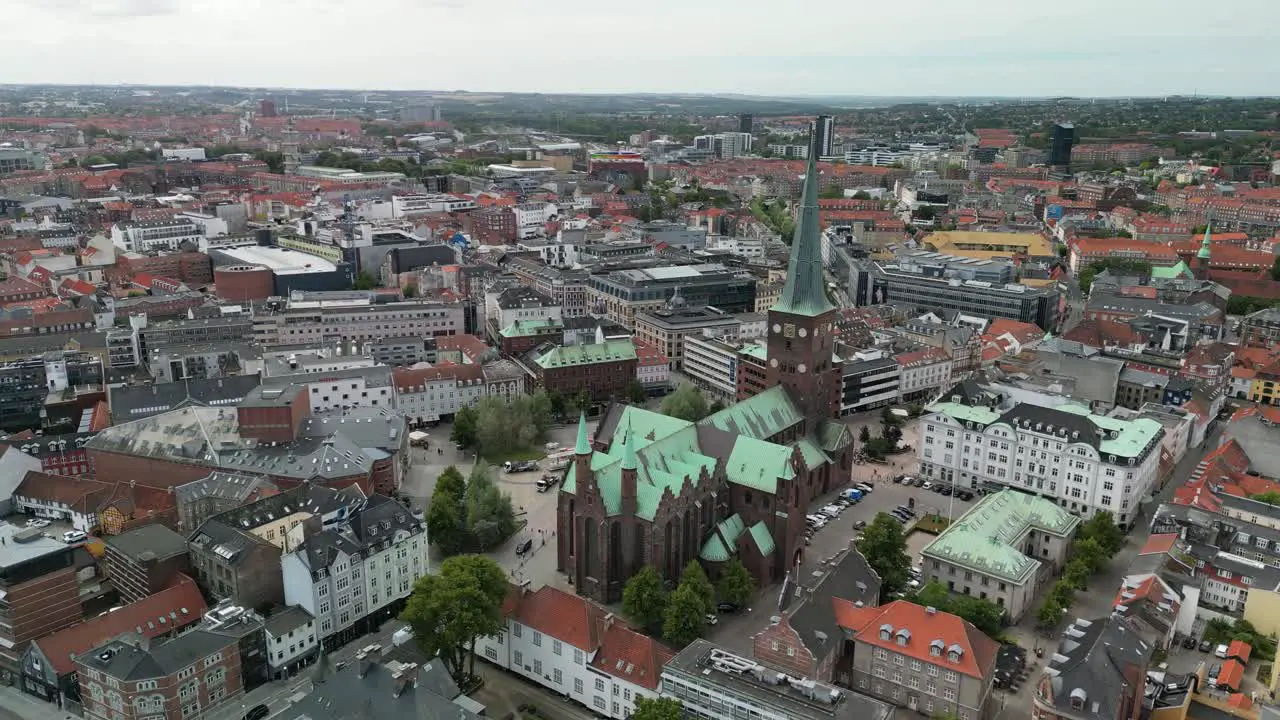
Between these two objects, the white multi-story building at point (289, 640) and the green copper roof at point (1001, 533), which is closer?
→ the white multi-story building at point (289, 640)

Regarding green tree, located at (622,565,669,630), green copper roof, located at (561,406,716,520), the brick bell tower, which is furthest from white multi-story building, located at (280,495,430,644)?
the brick bell tower

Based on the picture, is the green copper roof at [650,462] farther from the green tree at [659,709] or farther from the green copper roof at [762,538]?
the green tree at [659,709]

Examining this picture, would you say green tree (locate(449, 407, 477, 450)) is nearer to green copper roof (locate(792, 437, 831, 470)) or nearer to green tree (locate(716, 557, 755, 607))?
green copper roof (locate(792, 437, 831, 470))

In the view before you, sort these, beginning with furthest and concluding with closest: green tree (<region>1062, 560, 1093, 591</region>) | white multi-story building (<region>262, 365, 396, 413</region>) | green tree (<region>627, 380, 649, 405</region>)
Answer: green tree (<region>627, 380, 649, 405</region>)
white multi-story building (<region>262, 365, 396, 413</region>)
green tree (<region>1062, 560, 1093, 591</region>)

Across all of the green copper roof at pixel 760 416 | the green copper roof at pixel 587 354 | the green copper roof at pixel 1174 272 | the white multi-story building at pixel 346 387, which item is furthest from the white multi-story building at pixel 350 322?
the green copper roof at pixel 1174 272

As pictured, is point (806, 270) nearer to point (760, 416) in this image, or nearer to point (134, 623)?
point (760, 416)
